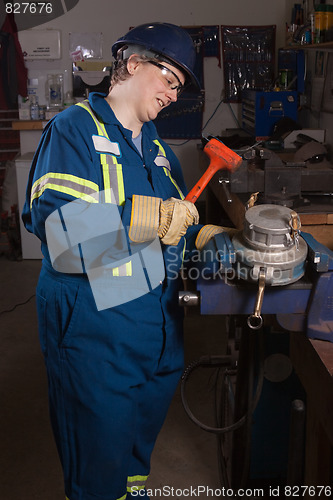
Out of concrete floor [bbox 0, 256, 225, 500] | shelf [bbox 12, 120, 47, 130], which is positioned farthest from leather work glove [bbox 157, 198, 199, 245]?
shelf [bbox 12, 120, 47, 130]

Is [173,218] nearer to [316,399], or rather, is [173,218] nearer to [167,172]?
[167,172]

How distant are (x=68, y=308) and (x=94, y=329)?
94 millimetres

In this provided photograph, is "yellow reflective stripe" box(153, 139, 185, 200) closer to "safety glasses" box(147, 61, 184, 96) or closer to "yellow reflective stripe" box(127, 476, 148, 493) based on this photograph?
"safety glasses" box(147, 61, 184, 96)

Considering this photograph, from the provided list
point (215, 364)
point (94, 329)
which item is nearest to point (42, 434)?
point (215, 364)

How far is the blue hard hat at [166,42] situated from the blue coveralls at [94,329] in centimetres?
20

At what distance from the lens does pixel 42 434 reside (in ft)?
7.40

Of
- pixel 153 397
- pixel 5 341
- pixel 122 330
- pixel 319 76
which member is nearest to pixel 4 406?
pixel 5 341

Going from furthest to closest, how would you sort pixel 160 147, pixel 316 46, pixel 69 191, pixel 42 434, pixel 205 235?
pixel 316 46 < pixel 42 434 < pixel 160 147 < pixel 205 235 < pixel 69 191

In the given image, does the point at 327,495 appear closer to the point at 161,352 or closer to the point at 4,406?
the point at 161,352

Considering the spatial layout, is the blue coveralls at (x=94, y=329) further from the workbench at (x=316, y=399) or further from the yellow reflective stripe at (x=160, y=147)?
the workbench at (x=316, y=399)

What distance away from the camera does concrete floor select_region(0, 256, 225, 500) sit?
1989 millimetres

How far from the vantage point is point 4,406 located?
2.43 metres

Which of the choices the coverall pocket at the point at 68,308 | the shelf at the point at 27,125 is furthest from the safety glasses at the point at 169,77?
the shelf at the point at 27,125

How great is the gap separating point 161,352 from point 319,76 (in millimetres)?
2685
